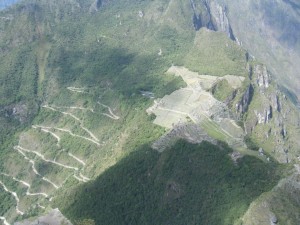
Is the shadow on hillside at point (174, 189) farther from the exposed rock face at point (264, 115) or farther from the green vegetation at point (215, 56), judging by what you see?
the exposed rock face at point (264, 115)

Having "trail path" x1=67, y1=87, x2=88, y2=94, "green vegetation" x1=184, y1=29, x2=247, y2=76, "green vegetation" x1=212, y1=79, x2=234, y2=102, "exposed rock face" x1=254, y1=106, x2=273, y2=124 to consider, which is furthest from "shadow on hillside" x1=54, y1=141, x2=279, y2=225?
"exposed rock face" x1=254, y1=106, x2=273, y2=124

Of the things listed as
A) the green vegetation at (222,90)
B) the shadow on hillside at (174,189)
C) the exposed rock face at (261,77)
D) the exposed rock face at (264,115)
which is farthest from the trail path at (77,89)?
the shadow on hillside at (174,189)

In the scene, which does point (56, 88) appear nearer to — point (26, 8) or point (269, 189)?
point (26, 8)

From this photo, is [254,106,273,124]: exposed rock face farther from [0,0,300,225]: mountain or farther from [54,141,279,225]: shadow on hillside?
[54,141,279,225]: shadow on hillside

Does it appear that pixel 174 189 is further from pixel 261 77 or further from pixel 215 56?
pixel 261 77

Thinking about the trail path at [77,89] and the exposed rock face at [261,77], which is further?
the exposed rock face at [261,77]

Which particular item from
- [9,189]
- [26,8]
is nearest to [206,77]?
[9,189]

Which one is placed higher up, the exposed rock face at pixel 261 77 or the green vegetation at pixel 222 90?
the green vegetation at pixel 222 90

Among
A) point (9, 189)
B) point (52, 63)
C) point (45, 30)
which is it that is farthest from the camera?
point (45, 30)
